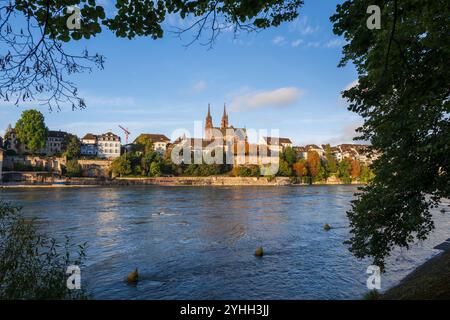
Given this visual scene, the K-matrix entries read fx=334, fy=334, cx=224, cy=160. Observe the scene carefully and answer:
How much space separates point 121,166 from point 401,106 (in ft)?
398

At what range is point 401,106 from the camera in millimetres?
9906

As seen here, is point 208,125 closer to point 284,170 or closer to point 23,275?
point 284,170

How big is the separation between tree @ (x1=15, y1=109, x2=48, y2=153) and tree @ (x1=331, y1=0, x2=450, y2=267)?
120320 millimetres

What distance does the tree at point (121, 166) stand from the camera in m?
Result: 123

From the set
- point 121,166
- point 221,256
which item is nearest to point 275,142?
point 121,166

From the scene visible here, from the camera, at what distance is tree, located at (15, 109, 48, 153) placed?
111m

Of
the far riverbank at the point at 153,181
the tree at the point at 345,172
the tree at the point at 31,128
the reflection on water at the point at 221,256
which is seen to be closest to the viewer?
the reflection on water at the point at 221,256

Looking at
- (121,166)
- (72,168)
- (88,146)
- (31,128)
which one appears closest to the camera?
(31,128)

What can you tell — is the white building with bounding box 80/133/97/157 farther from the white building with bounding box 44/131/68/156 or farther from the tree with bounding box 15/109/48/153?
the tree with bounding box 15/109/48/153

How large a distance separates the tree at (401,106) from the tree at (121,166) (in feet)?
386

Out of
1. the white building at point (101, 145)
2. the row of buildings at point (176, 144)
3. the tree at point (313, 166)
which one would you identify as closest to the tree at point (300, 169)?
the tree at point (313, 166)

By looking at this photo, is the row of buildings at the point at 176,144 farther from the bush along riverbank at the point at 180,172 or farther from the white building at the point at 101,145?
the bush along riverbank at the point at 180,172

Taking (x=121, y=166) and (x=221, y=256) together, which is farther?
(x=121, y=166)
